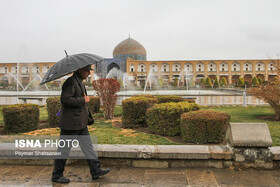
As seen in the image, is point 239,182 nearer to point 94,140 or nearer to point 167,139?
point 167,139

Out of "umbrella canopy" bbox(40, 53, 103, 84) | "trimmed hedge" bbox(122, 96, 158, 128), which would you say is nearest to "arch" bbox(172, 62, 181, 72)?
"trimmed hedge" bbox(122, 96, 158, 128)

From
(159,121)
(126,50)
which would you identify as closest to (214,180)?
(159,121)

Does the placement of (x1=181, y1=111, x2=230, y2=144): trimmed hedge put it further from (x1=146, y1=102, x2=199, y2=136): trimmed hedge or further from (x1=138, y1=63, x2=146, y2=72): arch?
(x1=138, y1=63, x2=146, y2=72): arch

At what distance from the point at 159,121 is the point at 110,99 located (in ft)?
8.47

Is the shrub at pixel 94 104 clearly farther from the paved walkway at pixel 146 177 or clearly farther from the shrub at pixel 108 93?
the paved walkway at pixel 146 177

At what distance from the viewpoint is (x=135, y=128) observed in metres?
5.63

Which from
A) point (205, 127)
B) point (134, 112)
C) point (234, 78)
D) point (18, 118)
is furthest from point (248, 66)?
point (18, 118)

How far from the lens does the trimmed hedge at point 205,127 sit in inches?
156

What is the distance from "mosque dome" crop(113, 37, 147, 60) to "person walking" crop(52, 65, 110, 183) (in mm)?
50720

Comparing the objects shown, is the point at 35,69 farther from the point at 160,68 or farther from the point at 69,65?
the point at 69,65

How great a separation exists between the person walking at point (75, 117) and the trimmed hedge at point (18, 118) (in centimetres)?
300

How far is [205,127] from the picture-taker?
Answer: 4000mm

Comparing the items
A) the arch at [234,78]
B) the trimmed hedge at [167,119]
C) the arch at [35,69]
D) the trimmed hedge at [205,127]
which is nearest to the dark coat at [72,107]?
the trimmed hedge at [205,127]

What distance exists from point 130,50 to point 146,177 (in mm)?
51166
